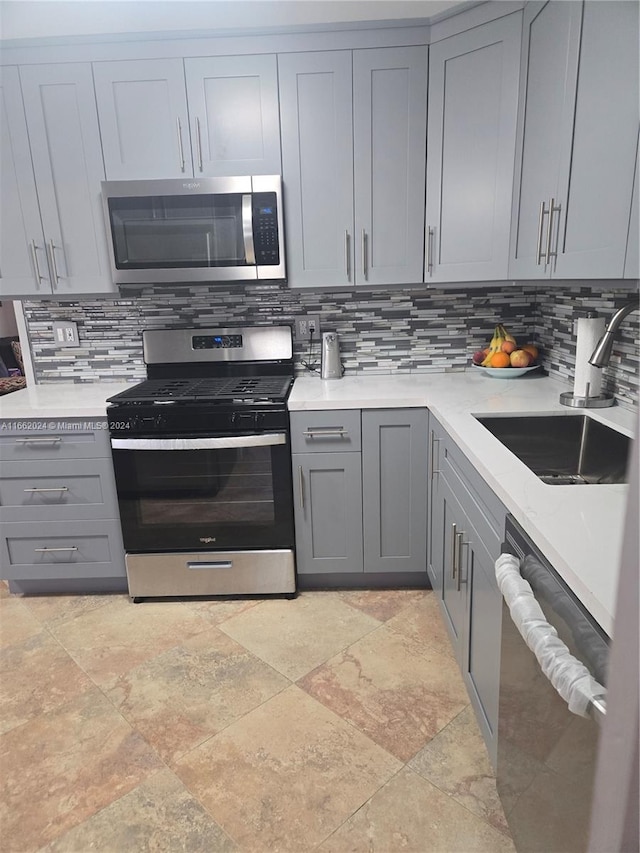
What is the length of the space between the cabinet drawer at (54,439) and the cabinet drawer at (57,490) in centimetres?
4

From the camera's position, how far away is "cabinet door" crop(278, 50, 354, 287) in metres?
2.18

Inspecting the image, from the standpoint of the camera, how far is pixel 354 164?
2.26 metres

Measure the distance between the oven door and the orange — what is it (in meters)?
1.07

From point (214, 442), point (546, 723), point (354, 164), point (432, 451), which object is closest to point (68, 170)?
point (354, 164)

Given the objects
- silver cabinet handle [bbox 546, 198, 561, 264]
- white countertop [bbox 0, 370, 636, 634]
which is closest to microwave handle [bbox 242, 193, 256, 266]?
white countertop [bbox 0, 370, 636, 634]

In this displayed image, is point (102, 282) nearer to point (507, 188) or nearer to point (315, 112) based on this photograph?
point (315, 112)

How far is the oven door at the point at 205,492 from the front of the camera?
88.4 inches

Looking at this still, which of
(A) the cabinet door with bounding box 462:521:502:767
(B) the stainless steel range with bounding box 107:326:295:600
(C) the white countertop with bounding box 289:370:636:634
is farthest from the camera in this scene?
(B) the stainless steel range with bounding box 107:326:295:600

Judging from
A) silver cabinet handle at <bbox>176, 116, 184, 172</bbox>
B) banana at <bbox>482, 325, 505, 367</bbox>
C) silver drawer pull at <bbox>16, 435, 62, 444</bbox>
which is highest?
silver cabinet handle at <bbox>176, 116, 184, 172</bbox>

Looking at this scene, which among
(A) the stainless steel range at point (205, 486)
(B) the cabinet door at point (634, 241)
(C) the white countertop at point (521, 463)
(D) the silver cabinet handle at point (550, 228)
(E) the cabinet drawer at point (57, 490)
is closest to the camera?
(C) the white countertop at point (521, 463)

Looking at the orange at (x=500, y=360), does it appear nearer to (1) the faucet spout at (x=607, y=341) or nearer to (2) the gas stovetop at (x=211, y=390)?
(1) the faucet spout at (x=607, y=341)

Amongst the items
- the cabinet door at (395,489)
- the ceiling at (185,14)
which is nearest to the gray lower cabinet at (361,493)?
the cabinet door at (395,489)

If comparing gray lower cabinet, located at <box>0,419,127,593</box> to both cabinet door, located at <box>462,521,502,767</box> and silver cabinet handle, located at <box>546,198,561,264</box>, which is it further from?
silver cabinet handle, located at <box>546,198,561,264</box>

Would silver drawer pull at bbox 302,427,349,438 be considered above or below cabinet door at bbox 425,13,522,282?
below
